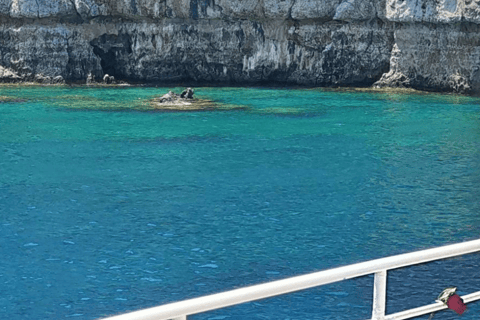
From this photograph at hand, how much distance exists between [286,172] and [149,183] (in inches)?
224

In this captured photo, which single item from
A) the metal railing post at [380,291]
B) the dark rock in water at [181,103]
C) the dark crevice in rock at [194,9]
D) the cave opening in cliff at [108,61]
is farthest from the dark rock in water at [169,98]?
the metal railing post at [380,291]

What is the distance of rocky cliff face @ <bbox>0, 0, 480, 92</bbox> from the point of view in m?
59.0

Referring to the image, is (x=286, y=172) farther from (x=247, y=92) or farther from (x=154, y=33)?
(x=154, y=33)

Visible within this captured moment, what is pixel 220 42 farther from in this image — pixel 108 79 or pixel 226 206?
pixel 226 206

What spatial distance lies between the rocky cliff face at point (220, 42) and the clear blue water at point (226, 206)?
1629 centimetres

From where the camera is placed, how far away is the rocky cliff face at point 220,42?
2323 inches

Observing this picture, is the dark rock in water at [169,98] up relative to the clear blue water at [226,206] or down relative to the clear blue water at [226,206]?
up

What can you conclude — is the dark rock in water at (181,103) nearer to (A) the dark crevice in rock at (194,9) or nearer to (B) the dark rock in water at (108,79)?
(A) the dark crevice in rock at (194,9)

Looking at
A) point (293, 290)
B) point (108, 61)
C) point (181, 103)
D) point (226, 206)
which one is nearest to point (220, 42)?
point (108, 61)

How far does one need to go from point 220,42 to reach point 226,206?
41.3 meters

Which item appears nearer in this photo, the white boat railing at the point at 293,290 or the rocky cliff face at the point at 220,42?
the white boat railing at the point at 293,290

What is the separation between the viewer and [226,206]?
23375 millimetres

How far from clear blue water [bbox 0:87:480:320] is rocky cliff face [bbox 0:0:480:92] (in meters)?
16.3

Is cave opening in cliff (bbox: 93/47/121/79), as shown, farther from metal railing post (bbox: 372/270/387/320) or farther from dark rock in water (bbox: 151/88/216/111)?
metal railing post (bbox: 372/270/387/320)
